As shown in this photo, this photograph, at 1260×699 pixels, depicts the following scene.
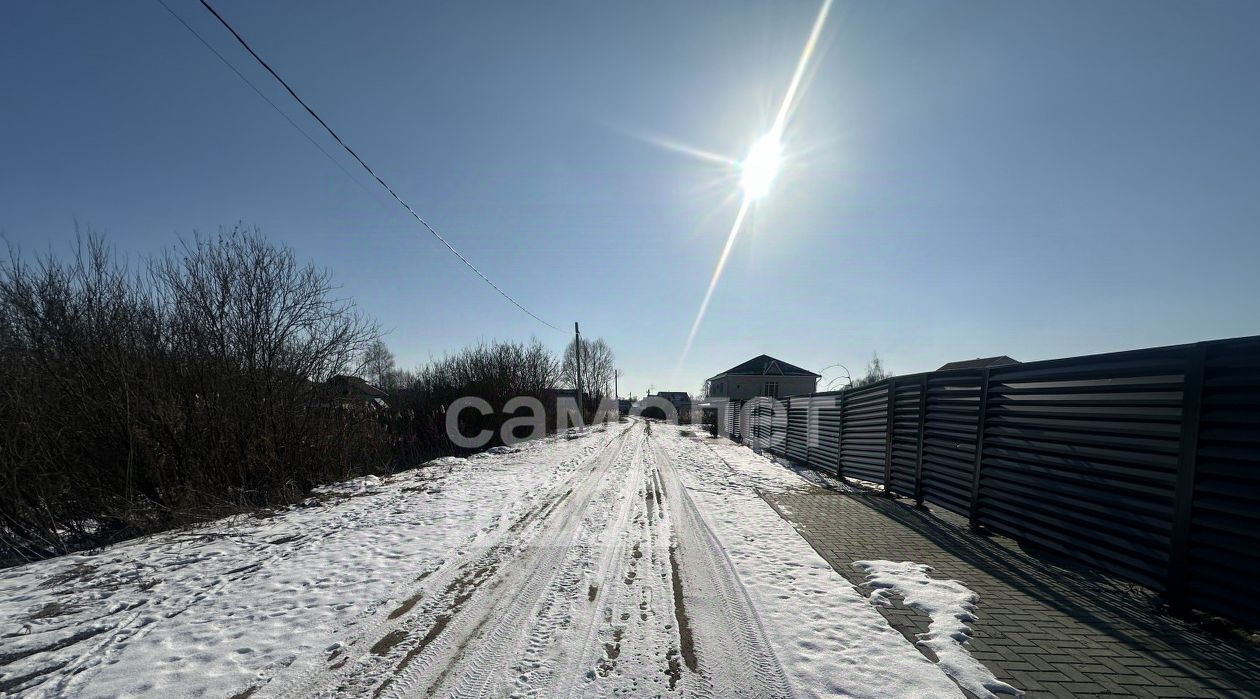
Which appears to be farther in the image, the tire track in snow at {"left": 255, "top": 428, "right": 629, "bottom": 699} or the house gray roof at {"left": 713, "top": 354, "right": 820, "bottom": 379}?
the house gray roof at {"left": 713, "top": 354, "right": 820, "bottom": 379}

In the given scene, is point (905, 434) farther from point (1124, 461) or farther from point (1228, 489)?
point (1228, 489)

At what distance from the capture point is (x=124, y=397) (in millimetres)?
6328

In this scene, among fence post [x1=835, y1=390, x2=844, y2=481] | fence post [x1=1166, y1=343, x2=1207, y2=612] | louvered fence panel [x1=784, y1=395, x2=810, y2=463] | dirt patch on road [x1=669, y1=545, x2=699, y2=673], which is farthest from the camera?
louvered fence panel [x1=784, y1=395, x2=810, y2=463]

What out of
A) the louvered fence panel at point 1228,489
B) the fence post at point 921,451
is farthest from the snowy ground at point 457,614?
the fence post at point 921,451

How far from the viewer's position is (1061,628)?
3.12 meters

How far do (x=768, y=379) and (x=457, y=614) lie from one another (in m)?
55.3

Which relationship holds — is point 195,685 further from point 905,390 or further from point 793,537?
point 905,390

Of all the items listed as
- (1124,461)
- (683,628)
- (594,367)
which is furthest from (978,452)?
(594,367)

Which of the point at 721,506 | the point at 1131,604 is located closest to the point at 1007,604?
the point at 1131,604

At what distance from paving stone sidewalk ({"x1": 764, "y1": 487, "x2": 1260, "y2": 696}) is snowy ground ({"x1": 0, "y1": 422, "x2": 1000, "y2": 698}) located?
13.0 inches

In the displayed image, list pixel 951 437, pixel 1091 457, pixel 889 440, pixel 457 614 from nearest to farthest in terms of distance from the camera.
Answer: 1. pixel 457 614
2. pixel 1091 457
3. pixel 951 437
4. pixel 889 440

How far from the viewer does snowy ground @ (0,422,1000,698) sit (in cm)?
261

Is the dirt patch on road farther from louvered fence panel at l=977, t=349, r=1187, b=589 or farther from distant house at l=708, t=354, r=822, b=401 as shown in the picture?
distant house at l=708, t=354, r=822, b=401

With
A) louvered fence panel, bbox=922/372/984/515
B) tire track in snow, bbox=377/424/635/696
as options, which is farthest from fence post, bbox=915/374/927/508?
tire track in snow, bbox=377/424/635/696
